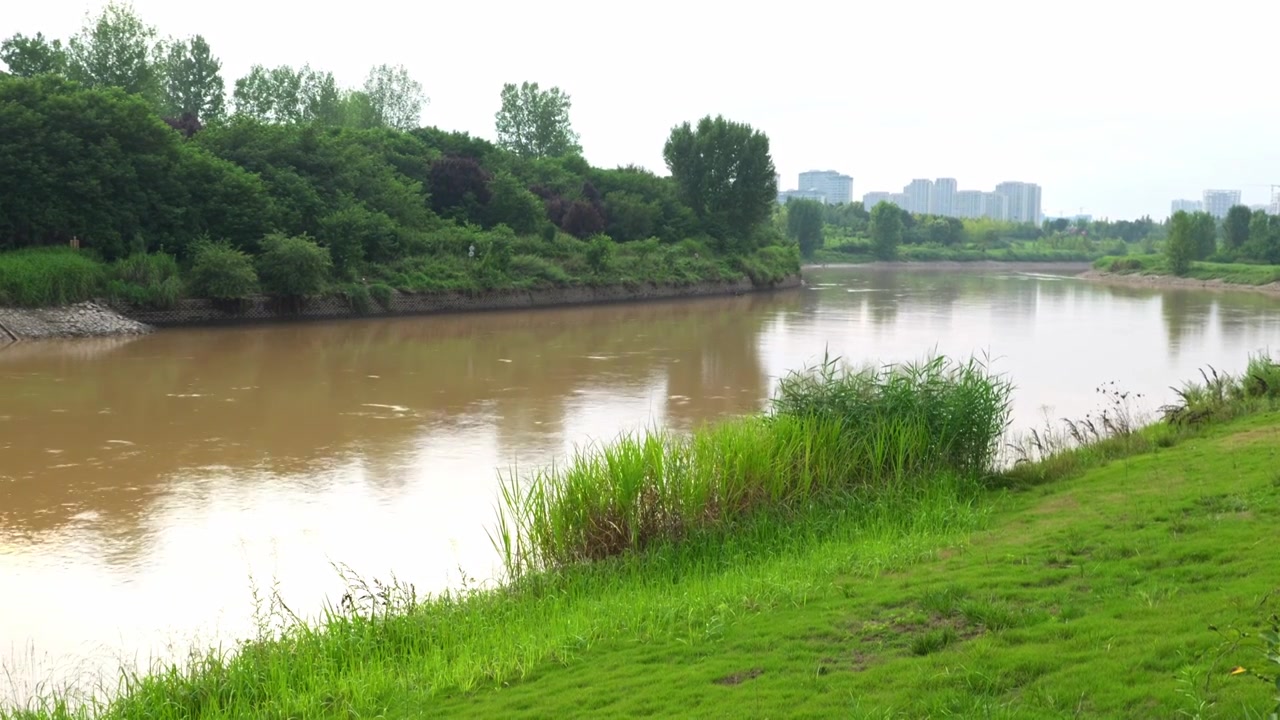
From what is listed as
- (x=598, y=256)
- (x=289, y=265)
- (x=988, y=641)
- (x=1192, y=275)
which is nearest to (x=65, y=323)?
(x=289, y=265)

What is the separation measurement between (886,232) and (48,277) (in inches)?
3016

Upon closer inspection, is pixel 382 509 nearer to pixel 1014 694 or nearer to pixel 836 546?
pixel 836 546

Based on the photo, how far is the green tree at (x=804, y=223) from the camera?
89688 millimetres

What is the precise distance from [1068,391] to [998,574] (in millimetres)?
13744

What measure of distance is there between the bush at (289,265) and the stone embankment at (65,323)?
353 cm

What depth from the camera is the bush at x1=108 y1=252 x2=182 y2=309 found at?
26.5m

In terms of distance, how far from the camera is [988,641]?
4.73 metres

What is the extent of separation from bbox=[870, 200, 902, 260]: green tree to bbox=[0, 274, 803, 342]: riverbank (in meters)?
53.1

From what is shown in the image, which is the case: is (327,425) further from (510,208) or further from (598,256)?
(510,208)

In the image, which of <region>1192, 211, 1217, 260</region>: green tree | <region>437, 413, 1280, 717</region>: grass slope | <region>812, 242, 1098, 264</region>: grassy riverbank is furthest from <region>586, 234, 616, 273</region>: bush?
<region>812, 242, 1098, 264</region>: grassy riverbank

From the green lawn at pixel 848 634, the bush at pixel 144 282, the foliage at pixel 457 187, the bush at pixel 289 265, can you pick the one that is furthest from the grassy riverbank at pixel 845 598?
the foliage at pixel 457 187

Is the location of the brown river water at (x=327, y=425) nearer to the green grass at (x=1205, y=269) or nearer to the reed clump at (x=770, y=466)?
the reed clump at (x=770, y=466)

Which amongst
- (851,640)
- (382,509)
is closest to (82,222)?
(382,509)

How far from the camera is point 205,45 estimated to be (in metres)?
52.7
